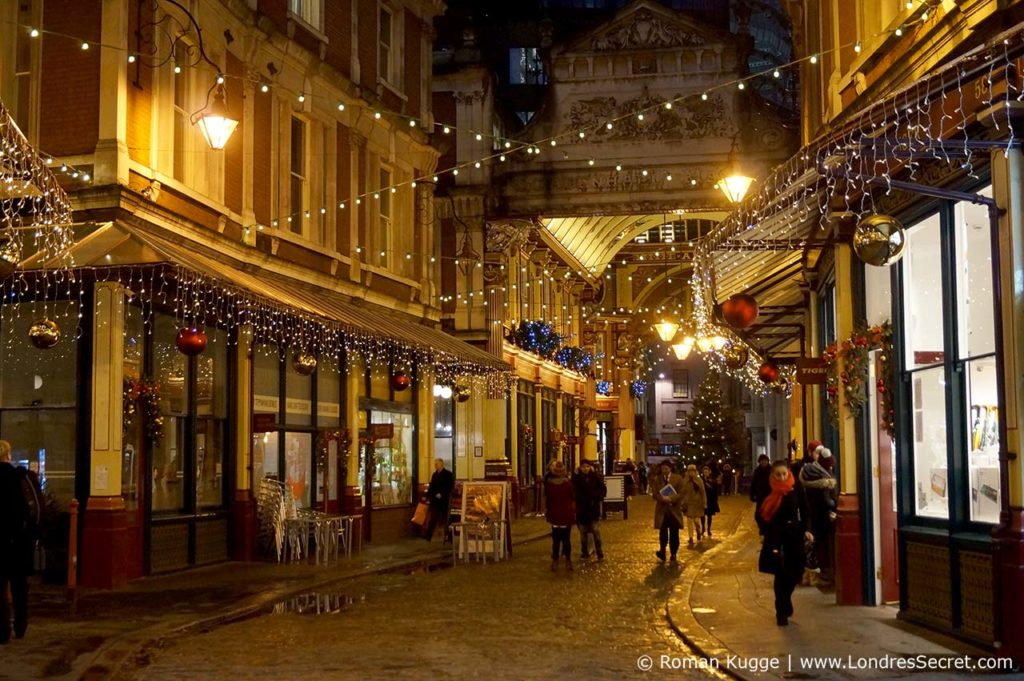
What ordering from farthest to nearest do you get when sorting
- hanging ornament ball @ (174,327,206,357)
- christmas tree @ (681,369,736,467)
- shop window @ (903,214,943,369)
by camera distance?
1. christmas tree @ (681,369,736,467)
2. hanging ornament ball @ (174,327,206,357)
3. shop window @ (903,214,943,369)

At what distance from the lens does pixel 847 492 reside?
49.0 feet

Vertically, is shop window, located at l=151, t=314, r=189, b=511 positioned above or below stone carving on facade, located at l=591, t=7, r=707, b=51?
below

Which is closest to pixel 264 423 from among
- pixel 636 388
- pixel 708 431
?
pixel 636 388

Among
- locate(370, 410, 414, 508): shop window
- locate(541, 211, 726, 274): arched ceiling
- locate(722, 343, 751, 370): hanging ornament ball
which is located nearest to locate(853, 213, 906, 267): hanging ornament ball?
locate(722, 343, 751, 370): hanging ornament ball

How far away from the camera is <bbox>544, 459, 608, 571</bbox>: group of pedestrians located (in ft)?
70.0

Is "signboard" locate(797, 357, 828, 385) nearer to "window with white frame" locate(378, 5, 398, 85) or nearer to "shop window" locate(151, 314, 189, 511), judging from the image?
"shop window" locate(151, 314, 189, 511)

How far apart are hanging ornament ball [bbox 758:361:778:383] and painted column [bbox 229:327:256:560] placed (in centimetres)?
916

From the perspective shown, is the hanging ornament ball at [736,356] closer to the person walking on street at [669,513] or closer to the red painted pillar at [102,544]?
the person walking on street at [669,513]

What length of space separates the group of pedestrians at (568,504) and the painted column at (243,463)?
4.88m

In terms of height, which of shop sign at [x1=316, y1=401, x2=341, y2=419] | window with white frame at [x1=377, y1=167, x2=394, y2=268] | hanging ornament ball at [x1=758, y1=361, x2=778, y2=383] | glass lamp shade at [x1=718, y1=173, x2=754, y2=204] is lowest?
shop sign at [x1=316, y1=401, x2=341, y2=419]

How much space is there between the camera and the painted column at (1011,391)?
9945 millimetres

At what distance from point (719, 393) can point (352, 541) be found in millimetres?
49741

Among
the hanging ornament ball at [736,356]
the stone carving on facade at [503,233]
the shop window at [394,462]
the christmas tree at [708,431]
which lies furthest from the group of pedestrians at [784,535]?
the christmas tree at [708,431]

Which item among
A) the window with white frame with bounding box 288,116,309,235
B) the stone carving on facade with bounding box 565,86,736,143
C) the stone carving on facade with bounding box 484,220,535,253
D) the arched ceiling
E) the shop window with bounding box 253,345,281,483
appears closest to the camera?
the shop window with bounding box 253,345,281,483
